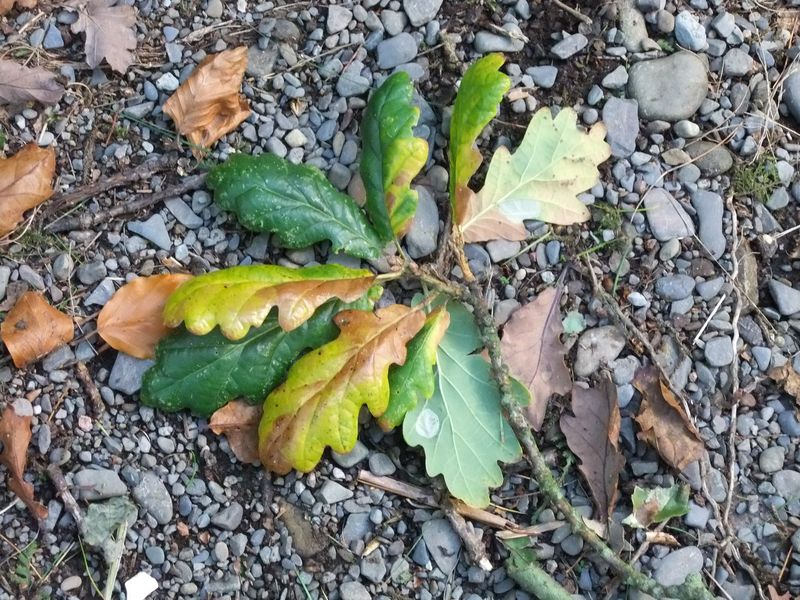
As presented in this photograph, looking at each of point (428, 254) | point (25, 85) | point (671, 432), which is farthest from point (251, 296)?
point (671, 432)

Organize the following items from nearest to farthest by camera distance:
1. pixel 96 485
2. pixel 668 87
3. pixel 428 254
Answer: pixel 96 485, pixel 428 254, pixel 668 87

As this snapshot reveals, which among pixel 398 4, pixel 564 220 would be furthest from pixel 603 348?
pixel 398 4

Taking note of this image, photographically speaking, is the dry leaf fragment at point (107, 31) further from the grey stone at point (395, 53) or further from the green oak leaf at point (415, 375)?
the green oak leaf at point (415, 375)

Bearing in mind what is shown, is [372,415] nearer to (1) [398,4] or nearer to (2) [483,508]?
(2) [483,508]

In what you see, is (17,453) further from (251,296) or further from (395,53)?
(395,53)

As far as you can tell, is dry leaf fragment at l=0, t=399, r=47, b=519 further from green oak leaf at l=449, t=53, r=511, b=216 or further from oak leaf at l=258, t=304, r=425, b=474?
green oak leaf at l=449, t=53, r=511, b=216

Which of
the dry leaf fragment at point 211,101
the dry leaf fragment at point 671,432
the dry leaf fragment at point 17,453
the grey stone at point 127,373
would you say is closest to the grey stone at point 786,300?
the dry leaf fragment at point 671,432
